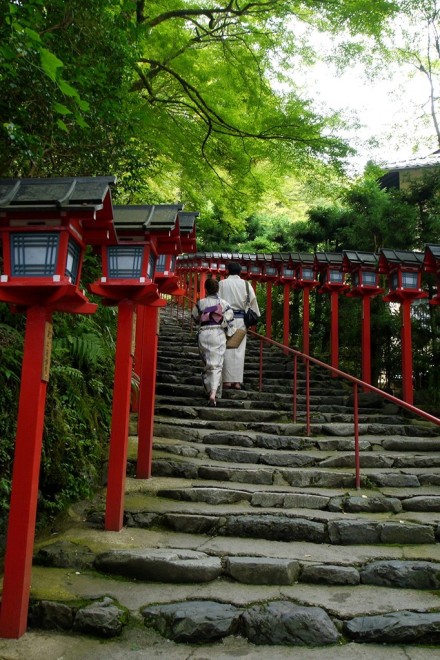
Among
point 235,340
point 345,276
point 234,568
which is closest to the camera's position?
point 234,568

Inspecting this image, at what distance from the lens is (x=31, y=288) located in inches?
130

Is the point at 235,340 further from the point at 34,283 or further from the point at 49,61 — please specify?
the point at 49,61

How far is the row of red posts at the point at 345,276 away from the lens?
8930 millimetres

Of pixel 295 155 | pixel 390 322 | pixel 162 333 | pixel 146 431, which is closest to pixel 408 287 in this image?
pixel 390 322

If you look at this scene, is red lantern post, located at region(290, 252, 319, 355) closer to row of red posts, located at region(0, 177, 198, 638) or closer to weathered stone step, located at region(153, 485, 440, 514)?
weathered stone step, located at region(153, 485, 440, 514)

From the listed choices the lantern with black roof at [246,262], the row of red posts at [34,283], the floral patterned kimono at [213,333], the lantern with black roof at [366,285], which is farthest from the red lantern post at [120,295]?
the lantern with black roof at [246,262]

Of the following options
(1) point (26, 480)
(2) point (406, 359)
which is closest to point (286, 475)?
(1) point (26, 480)

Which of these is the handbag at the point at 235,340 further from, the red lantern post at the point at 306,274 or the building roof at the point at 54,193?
the building roof at the point at 54,193

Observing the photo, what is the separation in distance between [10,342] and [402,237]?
9.64m

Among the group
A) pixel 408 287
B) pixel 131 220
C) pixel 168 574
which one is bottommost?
pixel 168 574

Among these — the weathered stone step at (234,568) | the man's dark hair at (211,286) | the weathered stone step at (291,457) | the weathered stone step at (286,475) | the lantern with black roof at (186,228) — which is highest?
the lantern with black roof at (186,228)

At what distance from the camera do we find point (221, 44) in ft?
31.9

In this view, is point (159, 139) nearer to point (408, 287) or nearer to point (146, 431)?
point (408, 287)

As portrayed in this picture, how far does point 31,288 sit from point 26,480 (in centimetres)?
121
